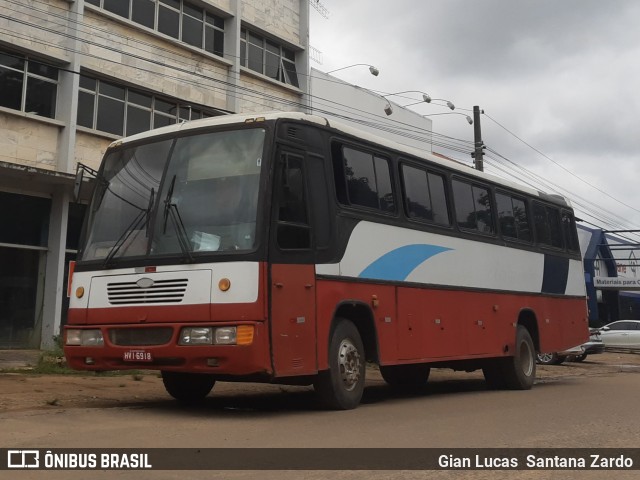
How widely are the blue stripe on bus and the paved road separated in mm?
1782

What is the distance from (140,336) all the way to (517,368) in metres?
7.95

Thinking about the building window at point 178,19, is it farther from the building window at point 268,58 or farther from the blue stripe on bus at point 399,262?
the blue stripe on bus at point 399,262

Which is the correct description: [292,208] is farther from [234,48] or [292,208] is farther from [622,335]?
[622,335]

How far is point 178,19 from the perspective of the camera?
24.1m

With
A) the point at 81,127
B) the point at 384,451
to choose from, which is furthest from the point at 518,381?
the point at 81,127

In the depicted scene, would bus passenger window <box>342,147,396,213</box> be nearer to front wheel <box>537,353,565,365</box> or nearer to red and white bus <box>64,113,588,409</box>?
red and white bus <box>64,113,588,409</box>

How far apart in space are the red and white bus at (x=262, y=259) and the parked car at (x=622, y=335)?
65.9 ft

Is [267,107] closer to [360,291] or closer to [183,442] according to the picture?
[360,291]

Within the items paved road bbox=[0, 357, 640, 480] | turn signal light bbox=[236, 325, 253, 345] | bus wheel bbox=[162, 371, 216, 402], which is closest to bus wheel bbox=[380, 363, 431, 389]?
paved road bbox=[0, 357, 640, 480]

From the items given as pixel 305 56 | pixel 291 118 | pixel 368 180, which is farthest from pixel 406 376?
pixel 305 56

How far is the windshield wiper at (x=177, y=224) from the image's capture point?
841cm

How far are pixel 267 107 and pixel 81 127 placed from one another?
8.22 metres

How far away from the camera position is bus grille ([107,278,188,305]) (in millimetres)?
8328

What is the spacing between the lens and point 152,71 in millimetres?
22562
